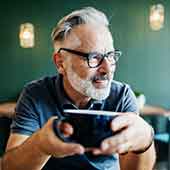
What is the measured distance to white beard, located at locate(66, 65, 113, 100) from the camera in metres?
1.31

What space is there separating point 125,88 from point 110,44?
220 mm

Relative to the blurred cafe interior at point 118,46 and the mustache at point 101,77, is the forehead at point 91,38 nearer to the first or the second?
the mustache at point 101,77

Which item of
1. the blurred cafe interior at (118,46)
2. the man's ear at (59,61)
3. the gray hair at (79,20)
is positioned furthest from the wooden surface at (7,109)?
the gray hair at (79,20)

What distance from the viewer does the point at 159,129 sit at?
4.89 meters

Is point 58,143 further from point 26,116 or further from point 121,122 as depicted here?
point 26,116

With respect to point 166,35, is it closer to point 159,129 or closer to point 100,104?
point 159,129

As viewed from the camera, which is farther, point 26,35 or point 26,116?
point 26,35

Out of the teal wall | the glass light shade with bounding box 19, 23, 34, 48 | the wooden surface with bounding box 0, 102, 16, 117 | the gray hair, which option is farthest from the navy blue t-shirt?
the teal wall

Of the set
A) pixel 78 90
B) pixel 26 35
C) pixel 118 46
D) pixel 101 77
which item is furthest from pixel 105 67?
pixel 118 46

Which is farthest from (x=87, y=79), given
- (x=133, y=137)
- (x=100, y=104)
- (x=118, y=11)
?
(x=118, y=11)

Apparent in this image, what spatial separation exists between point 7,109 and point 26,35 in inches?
36.7

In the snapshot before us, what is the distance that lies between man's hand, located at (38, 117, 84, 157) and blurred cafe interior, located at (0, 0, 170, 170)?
312cm

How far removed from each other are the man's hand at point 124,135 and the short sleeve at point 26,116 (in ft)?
1.58

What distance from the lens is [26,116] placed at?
1.34m
